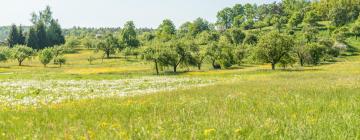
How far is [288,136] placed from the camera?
5730 millimetres

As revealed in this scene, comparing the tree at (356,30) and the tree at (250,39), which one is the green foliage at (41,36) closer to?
the tree at (250,39)

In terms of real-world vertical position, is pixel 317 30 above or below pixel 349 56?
above

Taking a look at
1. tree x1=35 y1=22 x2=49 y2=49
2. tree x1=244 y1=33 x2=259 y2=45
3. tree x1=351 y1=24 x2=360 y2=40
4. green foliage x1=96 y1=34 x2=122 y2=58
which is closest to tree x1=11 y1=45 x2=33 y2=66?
green foliage x1=96 y1=34 x2=122 y2=58

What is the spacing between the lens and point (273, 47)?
239 feet

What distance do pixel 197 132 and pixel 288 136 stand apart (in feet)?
4.91

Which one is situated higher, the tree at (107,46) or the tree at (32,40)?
the tree at (32,40)

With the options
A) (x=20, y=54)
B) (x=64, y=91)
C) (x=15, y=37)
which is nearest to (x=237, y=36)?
(x=20, y=54)

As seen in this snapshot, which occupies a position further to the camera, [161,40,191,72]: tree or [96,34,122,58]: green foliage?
[96,34,122,58]: green foliage

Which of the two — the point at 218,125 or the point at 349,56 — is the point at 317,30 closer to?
the point at 349,56

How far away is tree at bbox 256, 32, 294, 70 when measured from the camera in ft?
240

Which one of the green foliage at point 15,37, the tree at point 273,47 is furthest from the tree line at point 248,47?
the green foliage at point 15,37

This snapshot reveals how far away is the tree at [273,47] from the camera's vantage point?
7300cm

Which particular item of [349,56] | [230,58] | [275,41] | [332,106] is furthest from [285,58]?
[332,106]

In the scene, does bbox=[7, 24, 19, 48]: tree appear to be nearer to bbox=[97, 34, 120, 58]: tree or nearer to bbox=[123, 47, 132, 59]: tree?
bbox=[97, 34, 120, 58]: tree
